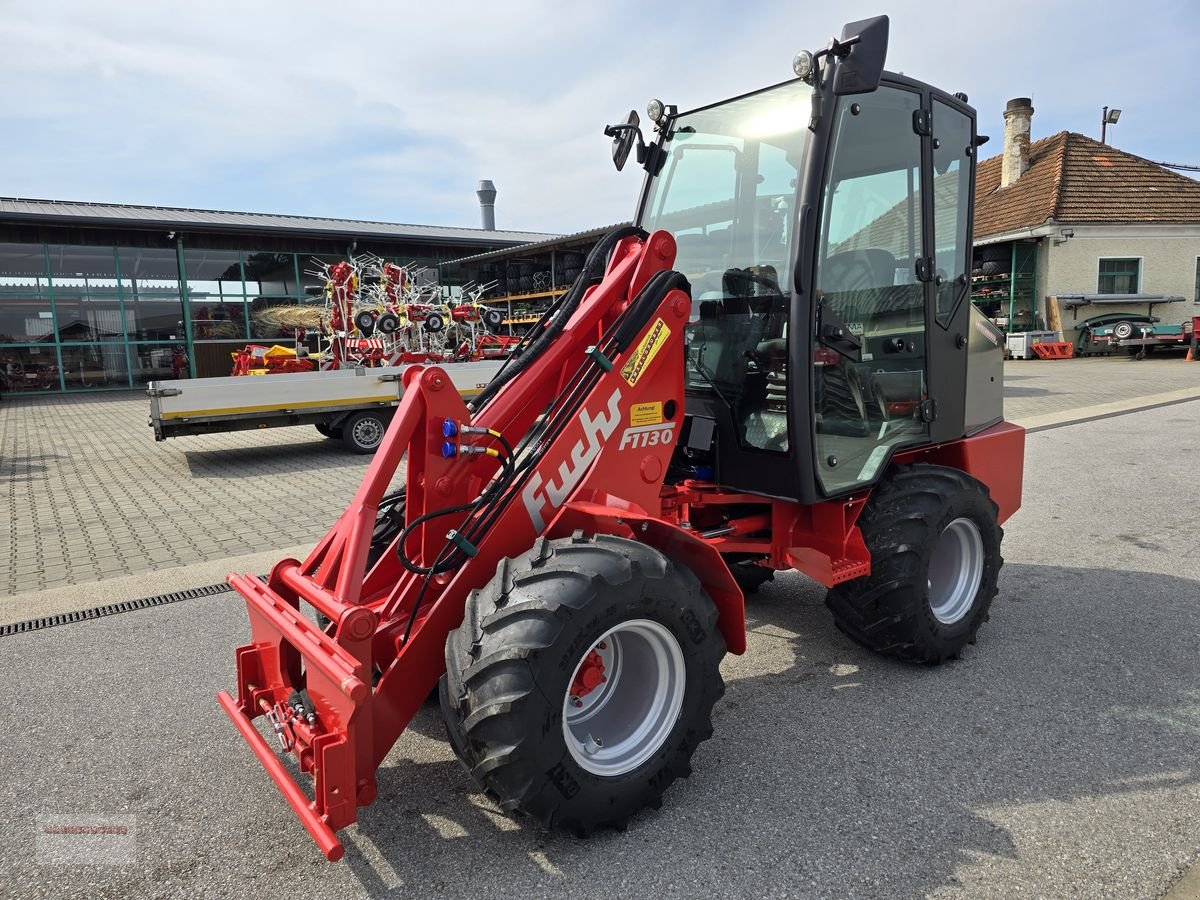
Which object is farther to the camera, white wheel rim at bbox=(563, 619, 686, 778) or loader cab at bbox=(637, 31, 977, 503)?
loader cab at bbox=(637, 31, 977, 503)

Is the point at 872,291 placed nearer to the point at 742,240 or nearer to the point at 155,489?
the point at 742,240

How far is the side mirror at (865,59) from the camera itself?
109 inches

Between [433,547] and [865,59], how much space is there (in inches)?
90.4

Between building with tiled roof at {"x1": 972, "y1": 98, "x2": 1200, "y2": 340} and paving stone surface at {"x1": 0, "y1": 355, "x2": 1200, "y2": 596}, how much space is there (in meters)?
9.69

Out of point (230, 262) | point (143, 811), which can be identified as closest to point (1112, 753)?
point (143, 811)

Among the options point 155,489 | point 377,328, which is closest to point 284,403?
point 155,489

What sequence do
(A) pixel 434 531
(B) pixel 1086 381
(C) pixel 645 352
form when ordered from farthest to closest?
(B) pixel 1086 381 < (C) pixel 645 352 < (A) pixel 434 531

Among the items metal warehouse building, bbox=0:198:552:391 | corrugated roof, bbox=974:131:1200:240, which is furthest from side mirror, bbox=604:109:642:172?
corrugated roof, bbox=974:131:1200:240

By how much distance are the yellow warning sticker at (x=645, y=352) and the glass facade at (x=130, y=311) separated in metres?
19.7

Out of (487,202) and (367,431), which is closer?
(367,431)

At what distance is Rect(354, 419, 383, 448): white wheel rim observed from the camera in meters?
11.0

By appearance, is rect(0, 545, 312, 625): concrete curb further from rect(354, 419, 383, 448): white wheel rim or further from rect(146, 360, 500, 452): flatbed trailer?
rect(354, 419, 383, 448): white wheel rim

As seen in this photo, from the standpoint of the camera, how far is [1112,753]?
291cm

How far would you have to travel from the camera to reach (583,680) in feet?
8.68
